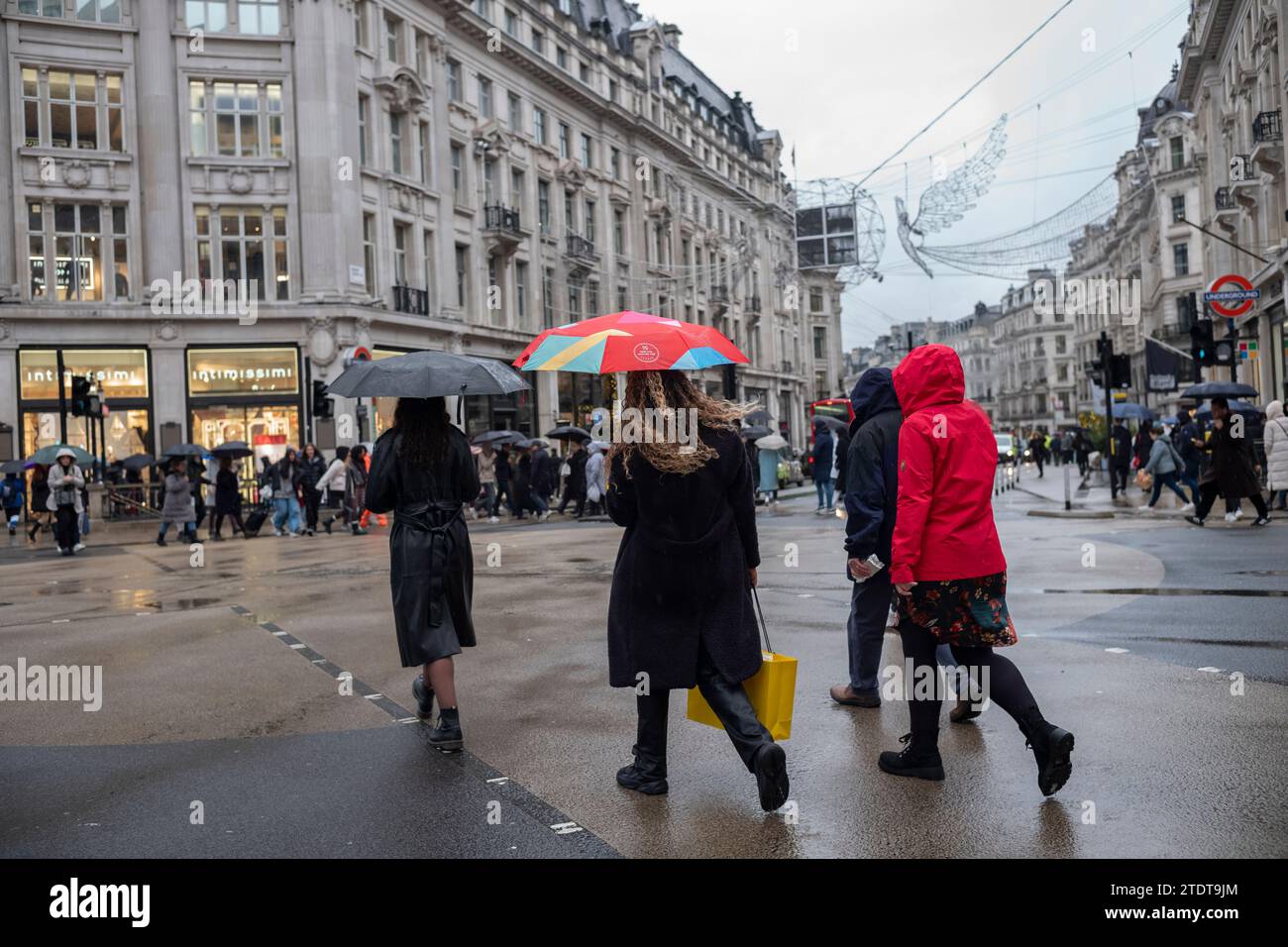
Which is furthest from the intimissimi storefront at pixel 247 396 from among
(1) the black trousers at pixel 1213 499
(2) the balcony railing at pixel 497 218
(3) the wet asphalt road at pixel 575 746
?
(1) the black trousers at pixel 1213 499

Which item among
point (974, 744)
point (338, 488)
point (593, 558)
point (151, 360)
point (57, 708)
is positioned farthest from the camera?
point (151, 360)

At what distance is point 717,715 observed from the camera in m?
4.79

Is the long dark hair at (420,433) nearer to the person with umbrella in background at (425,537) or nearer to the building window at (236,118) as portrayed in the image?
the person with umbrella in background at (425,537)

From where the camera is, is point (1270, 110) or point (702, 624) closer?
point (702, 624)

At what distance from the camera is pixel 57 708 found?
7.09 metres

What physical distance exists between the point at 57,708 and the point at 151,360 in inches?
1133

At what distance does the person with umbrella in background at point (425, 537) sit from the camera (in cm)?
591

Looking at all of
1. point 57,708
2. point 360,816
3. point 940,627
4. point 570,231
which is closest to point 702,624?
point 940,627

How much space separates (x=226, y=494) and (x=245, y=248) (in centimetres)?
1380

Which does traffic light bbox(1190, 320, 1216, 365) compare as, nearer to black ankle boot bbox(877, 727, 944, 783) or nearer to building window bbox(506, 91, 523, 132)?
black ankle boot bbox(877, 727, 944, 783)

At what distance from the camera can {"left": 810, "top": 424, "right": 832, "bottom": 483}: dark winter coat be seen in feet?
82.3

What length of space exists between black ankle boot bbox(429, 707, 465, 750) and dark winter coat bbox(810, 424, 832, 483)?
19685 millimetres

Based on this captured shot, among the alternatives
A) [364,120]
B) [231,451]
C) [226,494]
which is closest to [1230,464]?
[226,494]
